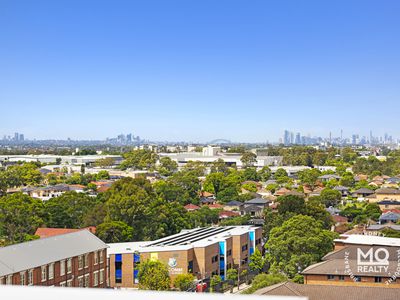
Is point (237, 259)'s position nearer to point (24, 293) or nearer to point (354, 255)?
point (354, 255)

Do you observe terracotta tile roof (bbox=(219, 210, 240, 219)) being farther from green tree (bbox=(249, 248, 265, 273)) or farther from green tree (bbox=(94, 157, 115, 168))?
green tree (bbox=(94, 157, 115, 168))

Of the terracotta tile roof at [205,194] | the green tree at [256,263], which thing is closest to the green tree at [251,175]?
the terracotta tile roof at [205,194]

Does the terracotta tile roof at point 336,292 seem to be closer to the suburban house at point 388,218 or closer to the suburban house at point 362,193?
the suburban house at point 388,218

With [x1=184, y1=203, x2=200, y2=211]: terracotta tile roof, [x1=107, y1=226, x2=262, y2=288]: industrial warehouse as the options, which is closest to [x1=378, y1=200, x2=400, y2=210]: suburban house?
[x1=184, y1=203, x2=200, y2=211]: terracotta tile roof

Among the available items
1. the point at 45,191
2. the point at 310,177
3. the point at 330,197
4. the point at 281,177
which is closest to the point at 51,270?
the point at 330,197

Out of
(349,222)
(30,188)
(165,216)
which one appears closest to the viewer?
(165,216)

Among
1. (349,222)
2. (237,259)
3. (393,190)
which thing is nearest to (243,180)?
(393,190)
